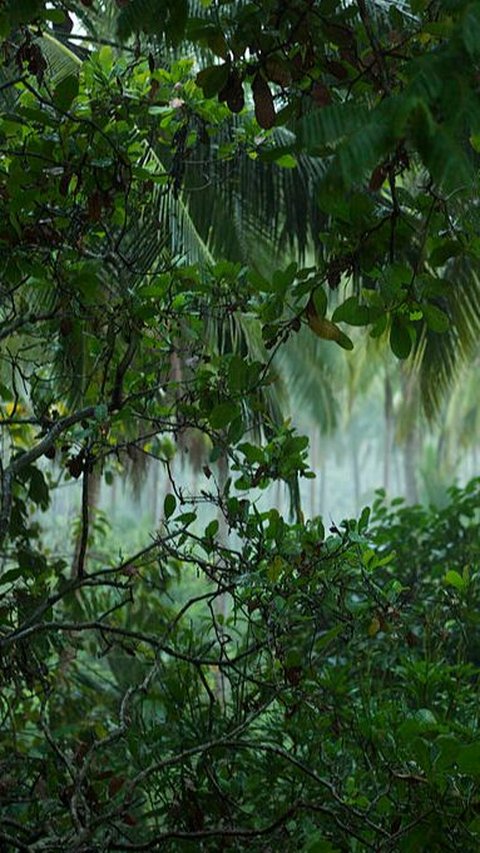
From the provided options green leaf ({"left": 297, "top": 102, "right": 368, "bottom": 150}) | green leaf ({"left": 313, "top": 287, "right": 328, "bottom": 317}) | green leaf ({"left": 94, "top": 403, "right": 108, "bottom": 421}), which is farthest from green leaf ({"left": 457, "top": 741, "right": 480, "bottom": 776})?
green leaf ({"left": 297, "top": 102, "right": 368, "bottom": 150})

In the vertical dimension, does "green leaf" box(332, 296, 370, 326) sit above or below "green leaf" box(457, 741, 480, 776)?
above

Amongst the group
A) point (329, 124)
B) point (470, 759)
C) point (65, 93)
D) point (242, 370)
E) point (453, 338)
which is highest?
point (453, 338)

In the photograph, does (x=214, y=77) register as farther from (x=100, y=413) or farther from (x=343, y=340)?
(x=100, y=413)

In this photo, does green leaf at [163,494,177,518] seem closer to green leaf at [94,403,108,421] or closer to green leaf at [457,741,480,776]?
green leaf at [94,403,108,421]

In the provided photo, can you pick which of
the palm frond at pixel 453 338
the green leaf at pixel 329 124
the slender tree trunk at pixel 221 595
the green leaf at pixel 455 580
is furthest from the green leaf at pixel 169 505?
the palm frond at pixel 453 338

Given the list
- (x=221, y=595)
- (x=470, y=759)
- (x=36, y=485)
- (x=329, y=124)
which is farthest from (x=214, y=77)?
(x=221, y=595)

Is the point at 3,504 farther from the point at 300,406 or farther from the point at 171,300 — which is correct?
the point at 300,406

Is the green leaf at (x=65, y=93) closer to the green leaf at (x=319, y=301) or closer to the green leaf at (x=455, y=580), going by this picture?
the green leaf at (x=319, y=301)

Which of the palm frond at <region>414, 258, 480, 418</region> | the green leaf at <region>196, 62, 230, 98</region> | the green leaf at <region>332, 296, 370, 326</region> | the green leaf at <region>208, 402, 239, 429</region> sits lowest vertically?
the green leaf at <region>332, 296, 370, 326</region>

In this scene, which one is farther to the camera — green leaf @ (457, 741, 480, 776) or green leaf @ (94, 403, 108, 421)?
green leaf @ (94, 403, 108, 421)

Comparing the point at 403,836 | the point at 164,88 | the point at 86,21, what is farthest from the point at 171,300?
the point at 86,21

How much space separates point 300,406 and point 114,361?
14483 millimetres

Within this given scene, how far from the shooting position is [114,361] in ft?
10.1

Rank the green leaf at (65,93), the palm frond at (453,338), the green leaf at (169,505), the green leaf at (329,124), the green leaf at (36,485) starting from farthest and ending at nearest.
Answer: the palm frond at (453,338), the green leaf at (36,485), the green leaf at (169,505), the green leaf at (65,93), the green leaf at (329,124)
